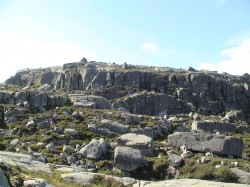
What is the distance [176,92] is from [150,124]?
76.9 metres

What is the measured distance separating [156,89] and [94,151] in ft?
346

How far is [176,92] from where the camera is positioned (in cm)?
14762

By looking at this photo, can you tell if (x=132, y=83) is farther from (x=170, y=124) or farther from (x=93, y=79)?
(x=170, y=124)

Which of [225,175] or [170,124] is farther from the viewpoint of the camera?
[170,124]

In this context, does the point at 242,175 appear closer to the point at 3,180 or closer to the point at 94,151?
the point at 94,151

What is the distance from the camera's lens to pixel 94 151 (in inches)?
1927

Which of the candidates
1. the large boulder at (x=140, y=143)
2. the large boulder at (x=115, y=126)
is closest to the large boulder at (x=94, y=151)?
the large boulder at (x=140, y=143)

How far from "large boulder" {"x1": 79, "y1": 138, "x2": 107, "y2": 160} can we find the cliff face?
82.8 meters

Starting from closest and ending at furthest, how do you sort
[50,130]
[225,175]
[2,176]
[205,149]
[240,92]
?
[2,176] → [225,175] → [205,149] → [50,130] → [240,92]

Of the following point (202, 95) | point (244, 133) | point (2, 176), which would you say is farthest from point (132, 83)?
point (2, 176)

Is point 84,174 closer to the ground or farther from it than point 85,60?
closer to the ground

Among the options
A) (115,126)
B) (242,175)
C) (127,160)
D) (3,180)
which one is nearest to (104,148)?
(127,160)

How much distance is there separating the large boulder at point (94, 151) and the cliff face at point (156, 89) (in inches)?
3259

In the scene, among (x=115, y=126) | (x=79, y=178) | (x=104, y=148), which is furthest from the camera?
(x=115, y=126)
